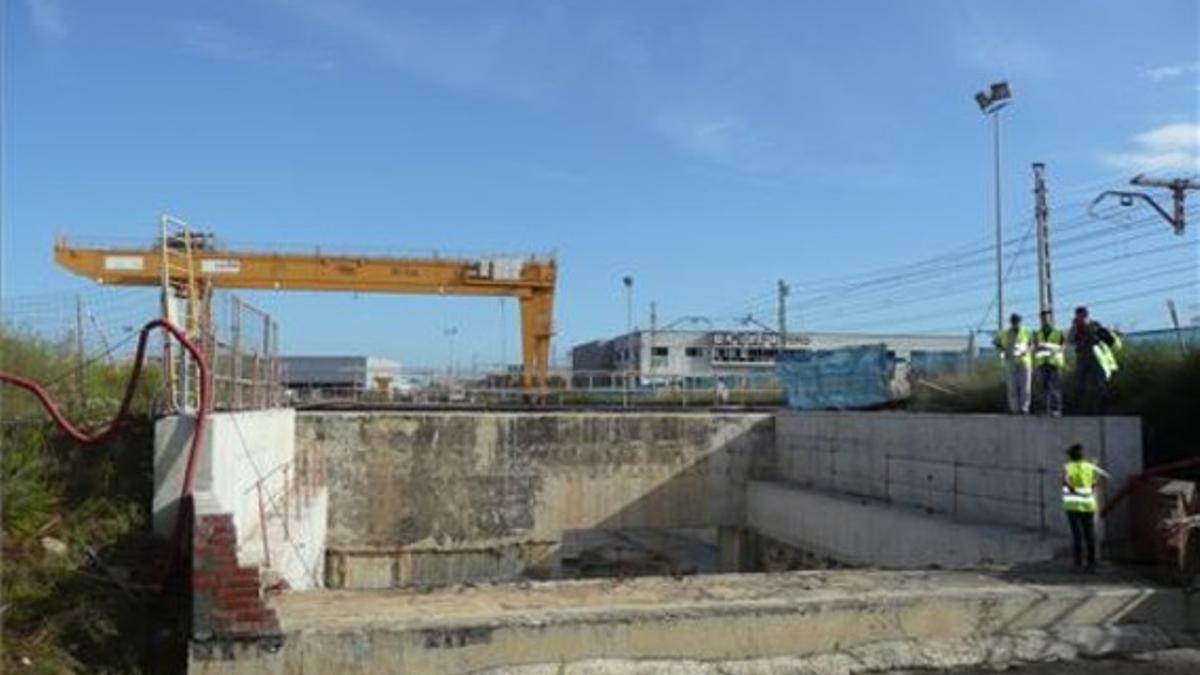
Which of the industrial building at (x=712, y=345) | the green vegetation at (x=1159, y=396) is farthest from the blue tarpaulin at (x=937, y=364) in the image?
the industrial building at (x=712, y=345)

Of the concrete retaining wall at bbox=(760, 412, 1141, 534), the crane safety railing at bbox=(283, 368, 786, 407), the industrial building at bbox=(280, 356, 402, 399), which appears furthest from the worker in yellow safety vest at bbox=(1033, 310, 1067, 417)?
the industrial building at bbox=(280, 356, 402, 399)

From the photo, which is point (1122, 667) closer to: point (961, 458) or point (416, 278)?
point (961, 458)

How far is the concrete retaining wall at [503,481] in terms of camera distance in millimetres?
27438

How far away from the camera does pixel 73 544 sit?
10367mm

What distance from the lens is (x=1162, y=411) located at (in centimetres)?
1662

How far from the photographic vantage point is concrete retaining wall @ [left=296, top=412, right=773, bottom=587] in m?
27.4

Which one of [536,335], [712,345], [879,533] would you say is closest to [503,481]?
[879,533]

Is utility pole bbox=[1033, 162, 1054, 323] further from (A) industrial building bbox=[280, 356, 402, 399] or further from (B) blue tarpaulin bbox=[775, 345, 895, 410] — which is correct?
(A) industrial building bbox=[280, 356, 402, 399]

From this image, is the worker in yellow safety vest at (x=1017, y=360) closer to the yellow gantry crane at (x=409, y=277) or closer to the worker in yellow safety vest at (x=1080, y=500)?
the worker in yellow safety vest at (x=1080, y=500)

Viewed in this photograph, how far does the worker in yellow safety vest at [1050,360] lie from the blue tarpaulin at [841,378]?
36.1 feet

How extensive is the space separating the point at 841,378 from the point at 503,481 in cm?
864

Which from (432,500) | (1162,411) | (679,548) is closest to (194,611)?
(1162,411)

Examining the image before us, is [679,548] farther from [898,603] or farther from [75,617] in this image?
[75,617]

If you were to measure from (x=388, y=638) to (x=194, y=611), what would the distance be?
4.72 ft
